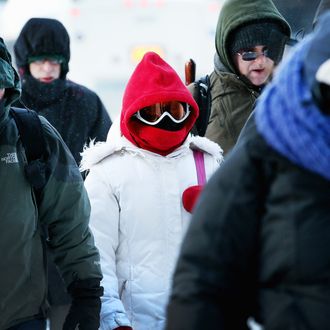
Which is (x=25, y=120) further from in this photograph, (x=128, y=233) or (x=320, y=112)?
(x=320, y=112)

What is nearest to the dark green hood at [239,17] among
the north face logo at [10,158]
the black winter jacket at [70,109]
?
the black winter jacket at [70,109]

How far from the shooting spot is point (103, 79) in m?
18.8

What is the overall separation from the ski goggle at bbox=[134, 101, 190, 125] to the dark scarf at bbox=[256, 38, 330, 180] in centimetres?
218

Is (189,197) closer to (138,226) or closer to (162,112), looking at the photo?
(138,226)

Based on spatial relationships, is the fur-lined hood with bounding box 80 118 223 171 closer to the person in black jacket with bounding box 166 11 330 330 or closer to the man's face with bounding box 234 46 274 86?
the man's face with bounding box 234 46 274 86

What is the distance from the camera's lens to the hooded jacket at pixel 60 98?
21.4ft

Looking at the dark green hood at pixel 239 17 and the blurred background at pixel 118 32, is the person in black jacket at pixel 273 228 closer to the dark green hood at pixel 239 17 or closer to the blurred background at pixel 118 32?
the dark green hood at pixel 239 17

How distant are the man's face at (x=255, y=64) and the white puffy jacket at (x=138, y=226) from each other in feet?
4.37

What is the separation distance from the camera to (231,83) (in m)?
5.85

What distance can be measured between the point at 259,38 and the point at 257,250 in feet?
11.9

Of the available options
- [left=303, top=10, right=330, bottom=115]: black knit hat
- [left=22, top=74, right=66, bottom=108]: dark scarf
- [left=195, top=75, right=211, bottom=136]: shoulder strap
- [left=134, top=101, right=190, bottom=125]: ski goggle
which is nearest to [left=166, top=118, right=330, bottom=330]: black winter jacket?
[left=303, top=10, right=330, bottom=115]: black knit hat

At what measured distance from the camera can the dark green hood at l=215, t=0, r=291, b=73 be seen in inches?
239

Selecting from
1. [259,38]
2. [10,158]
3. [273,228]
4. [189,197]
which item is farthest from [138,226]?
[273,228]

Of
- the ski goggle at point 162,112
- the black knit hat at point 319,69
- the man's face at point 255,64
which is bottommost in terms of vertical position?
the ski goggle at point 162,112
